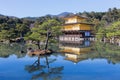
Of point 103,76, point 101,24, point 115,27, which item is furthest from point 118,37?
point 103,76

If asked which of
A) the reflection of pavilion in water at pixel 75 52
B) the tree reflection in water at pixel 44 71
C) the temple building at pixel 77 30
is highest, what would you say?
the temple building at pixel 77 30

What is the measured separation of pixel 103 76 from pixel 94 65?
3615mm

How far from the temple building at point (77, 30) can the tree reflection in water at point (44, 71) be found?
23.9 m

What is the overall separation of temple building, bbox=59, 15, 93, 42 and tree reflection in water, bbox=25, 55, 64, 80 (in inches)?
940

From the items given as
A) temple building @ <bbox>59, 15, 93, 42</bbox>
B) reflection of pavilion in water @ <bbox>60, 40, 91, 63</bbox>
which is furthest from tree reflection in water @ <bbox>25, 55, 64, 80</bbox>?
temple building @ <bbox>59, 15, 93, 42</bbox>

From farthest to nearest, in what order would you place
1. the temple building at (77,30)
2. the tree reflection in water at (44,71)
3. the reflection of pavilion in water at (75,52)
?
the temple building at (77,30), the reflection of pavilion in water at (75,52), the tree reflection in water at (44,71)

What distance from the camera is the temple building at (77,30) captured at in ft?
135

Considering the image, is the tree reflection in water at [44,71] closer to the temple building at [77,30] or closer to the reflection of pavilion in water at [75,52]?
the reflection of pavilion in water at [75,52]

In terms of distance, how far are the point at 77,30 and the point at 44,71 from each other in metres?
27.5

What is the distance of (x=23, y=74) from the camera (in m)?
13.7

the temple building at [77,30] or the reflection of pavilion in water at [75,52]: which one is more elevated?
the temple building at [77,30]

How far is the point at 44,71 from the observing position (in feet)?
47.1

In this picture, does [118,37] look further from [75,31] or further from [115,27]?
[75,31]

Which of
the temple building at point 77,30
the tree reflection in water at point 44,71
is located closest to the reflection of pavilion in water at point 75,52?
the tree reflection in water at point 44,71
